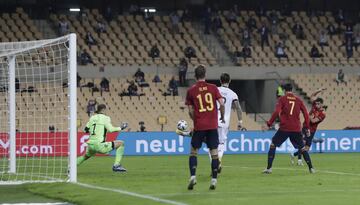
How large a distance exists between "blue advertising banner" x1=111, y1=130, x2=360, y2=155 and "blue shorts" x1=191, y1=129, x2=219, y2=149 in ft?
64.8

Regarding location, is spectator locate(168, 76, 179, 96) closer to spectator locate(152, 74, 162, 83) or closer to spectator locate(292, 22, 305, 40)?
spectator locate(152, 74, 162, 83)

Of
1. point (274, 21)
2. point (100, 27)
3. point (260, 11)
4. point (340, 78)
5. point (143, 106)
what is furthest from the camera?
point (260, 11)

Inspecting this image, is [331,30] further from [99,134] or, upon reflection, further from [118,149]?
[99,134]

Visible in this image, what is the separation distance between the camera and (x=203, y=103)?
1778cm

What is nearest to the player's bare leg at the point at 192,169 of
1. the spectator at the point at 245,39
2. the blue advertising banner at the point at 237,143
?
the blue advertising banner at the point at 237,143

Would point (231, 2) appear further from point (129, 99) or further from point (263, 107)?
point (129, 99)

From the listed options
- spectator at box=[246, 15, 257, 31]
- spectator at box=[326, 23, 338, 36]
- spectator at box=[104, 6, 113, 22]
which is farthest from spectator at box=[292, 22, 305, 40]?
spectator at box=[104, 6, 113, 22]

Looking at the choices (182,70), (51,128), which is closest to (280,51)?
(182,70)

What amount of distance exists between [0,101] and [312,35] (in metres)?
32.6

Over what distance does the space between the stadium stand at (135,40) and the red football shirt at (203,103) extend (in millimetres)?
32886

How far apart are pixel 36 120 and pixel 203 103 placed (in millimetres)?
18954

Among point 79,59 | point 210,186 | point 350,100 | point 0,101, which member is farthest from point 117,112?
point 210,186

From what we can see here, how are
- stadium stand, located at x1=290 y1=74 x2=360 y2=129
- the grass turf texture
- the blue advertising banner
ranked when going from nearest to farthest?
the grass turf texture → the blue advertising banner → stadium stand, located at x1=290 y1=74 x2=360 y2=129

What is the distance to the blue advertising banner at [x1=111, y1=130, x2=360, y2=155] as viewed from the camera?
38.2 metres
